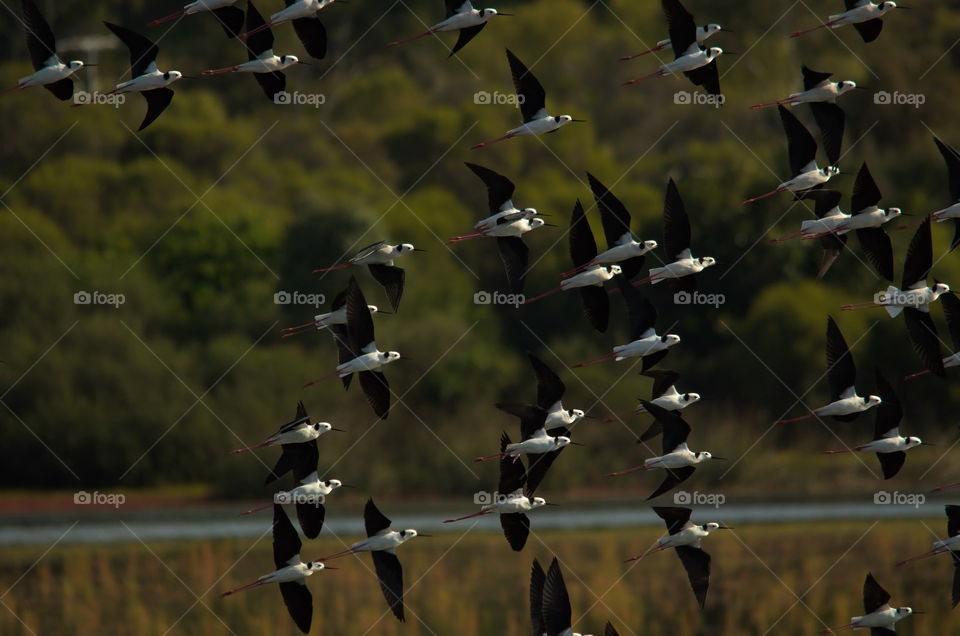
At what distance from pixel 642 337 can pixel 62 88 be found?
7992 mm

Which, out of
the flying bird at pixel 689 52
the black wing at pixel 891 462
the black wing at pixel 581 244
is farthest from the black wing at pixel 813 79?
the black wing at pixel 891 462

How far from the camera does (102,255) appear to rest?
52.2 metres

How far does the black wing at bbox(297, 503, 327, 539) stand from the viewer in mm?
23744

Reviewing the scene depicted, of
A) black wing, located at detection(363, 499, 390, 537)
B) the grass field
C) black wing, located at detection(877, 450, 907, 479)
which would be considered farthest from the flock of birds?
the grass field

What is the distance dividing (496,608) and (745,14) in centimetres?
4327

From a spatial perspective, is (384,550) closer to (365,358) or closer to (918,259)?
(365,358)

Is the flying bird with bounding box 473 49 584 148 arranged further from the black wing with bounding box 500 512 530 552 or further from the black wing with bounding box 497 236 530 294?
the black wing with bounding box 500 512 530 552

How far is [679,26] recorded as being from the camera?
83.3ft

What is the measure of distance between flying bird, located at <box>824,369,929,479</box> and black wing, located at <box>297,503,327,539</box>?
7084mm

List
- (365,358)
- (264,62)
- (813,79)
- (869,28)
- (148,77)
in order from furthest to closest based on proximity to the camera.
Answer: (869,28)
(813,79)
(264,62)
(148,77)
(365,358)

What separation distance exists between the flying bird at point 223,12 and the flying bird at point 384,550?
5.97m

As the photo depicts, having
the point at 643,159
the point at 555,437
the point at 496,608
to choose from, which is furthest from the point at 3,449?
the point at 643,159

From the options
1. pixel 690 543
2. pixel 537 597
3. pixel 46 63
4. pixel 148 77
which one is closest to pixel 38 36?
pixel 46 63

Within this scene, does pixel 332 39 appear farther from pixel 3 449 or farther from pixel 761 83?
pixel 3 449
